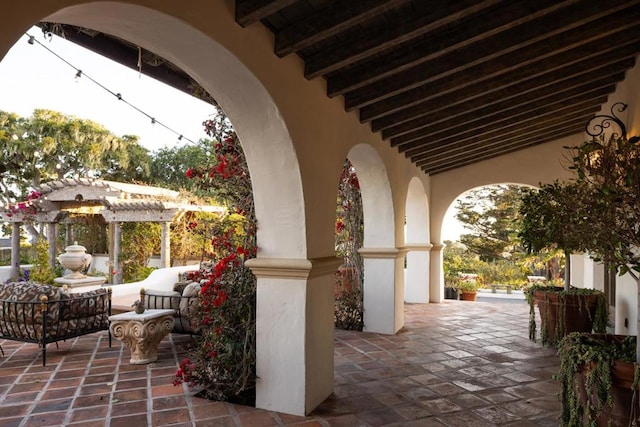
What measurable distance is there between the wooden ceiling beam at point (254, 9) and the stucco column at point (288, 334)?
176 cm

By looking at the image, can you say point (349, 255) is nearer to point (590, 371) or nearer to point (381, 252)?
point (381, 252)

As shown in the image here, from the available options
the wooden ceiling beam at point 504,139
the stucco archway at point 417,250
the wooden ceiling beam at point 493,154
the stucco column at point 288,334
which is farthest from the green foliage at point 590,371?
the stucco archway at point 417,250

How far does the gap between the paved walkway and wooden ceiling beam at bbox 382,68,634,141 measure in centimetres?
288

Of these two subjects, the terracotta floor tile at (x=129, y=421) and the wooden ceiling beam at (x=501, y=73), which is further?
the wooden ceiling beam at (x=501, y=73)

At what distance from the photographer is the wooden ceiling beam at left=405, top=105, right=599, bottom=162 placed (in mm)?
6684

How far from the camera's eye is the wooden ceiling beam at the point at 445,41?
10.3 feet

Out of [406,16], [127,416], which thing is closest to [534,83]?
[406,16]

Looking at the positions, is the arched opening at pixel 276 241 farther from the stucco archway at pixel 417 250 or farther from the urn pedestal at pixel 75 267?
the urn pedestal at pixel 75 267

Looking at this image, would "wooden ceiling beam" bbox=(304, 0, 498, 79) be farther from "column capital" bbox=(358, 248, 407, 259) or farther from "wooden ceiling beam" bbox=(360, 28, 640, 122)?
"column capital" bbox=(358, 248, 407, 259)

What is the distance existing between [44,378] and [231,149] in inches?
117

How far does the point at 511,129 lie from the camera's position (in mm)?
6969

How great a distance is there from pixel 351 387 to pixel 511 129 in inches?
198

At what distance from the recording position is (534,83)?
4977 mm

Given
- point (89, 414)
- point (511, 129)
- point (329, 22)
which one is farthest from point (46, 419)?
point (511, 129)
